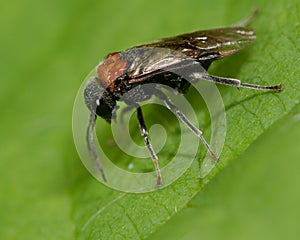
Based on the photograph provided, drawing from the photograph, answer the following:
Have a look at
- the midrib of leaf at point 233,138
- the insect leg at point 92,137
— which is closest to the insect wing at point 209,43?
the midrib of leaf at point 233,138

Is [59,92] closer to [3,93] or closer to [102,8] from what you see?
[3,93]

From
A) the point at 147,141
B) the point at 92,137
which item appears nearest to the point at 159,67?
the point at 147,141

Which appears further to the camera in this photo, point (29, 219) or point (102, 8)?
point (102, 8)

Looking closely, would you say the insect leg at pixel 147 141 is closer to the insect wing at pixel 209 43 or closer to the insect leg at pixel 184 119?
the insect leg at pixel 184 119

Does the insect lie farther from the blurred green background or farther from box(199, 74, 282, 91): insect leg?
the blurred green background

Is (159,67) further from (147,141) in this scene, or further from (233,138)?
(233,138)

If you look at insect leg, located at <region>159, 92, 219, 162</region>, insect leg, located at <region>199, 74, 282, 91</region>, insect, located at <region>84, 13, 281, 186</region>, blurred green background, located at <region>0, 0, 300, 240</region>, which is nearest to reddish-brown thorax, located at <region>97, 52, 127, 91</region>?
insect, located at <region>84, 13, 281, 186</region>

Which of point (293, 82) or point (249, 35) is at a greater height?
point (249, 35)

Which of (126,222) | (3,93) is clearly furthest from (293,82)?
(3,93)

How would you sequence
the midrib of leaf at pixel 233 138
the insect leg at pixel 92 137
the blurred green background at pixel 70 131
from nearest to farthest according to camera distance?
the blurred green background at pixel 70 131, the midrib of leaf at pixel 233 138, the insect leg at pixel 92 137
